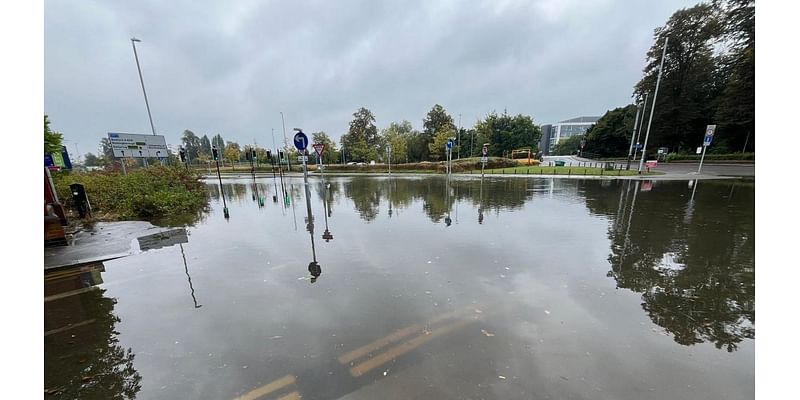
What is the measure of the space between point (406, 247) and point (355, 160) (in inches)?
1964

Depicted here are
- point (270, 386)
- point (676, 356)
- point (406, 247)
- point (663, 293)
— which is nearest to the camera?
point (270, 386)

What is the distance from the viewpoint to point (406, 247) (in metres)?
5.90

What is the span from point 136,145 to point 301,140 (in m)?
16.9

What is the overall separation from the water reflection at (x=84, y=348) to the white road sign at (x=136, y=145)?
18502mm

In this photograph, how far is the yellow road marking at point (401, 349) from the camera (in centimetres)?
257

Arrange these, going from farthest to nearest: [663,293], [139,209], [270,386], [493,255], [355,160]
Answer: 1. [355,160]
2. [139,209]
3. [493,255]
4. [663,293]
5. [270,386]

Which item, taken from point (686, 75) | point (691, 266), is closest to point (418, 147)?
point (686, 75)

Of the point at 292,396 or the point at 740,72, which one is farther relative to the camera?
the point at 740,72

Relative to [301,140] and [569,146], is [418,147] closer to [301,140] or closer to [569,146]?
[301,140]

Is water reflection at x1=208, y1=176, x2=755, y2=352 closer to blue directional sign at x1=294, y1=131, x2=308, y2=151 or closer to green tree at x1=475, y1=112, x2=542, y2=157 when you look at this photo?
blue directional sign at x1=294, y1=131, x2=308, y2=151

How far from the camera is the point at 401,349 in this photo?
2799mm

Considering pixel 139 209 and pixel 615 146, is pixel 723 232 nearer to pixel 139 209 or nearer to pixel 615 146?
pixel 139 209

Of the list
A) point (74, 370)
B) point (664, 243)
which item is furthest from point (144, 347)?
point (664, 243)

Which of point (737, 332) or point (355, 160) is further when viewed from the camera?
point (355, 160)
